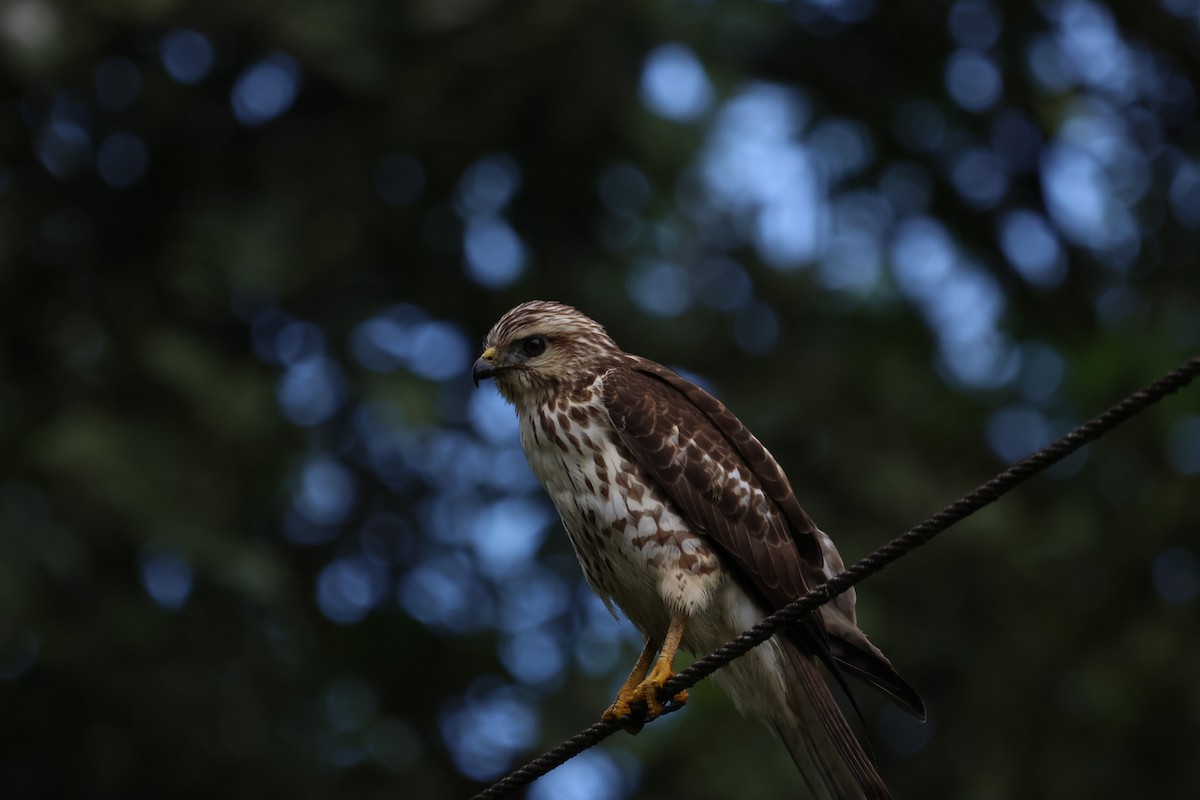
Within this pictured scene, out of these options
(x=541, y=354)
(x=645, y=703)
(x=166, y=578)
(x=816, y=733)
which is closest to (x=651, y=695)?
(x=645, y=703)

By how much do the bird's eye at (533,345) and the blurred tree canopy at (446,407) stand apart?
3.16m

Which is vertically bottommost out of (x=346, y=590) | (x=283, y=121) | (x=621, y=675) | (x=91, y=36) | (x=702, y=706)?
(x=346, y=590)

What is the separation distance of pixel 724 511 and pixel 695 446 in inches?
8.4

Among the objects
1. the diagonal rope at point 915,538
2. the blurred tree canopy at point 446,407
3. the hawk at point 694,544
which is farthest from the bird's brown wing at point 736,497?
the blurred tree canopy at point 446,407

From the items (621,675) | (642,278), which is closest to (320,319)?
(642,278)

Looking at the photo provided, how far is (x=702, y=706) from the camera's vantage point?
784 cm

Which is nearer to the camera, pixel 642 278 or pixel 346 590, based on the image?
pixel 642 278

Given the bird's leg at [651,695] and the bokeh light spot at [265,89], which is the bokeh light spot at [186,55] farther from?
the bird's leg at [651,695]

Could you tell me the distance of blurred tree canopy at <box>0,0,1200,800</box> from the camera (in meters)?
Result: 7.96

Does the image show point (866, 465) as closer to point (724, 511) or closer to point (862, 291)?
point (862, 291)

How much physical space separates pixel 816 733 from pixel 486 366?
1.53 metres

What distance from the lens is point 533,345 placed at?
16.3 feet

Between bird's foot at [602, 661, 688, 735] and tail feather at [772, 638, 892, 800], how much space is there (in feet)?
1.33

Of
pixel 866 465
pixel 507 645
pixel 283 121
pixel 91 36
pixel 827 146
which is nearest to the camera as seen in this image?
pixel 91 36
